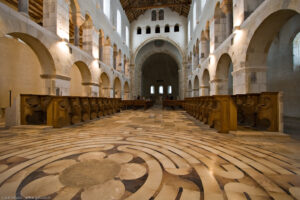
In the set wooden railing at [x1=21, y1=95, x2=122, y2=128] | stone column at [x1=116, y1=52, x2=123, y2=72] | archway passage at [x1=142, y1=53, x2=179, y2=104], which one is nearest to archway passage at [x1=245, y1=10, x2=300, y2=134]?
wooden railing at [x1=21, y1=95, x2=122, y2=128]

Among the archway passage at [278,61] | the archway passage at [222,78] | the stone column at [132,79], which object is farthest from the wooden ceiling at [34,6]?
the archway passage at [278,61]

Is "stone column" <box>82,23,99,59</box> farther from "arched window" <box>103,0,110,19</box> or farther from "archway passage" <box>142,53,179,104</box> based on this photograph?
"archway passage" <box>142,53,179,104</box>

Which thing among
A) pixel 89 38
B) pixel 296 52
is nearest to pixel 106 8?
pixel 89 38

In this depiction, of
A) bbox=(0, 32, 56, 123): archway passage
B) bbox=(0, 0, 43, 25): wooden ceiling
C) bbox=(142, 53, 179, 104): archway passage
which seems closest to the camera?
bbox=(0, 32, 56, 123): archway passage

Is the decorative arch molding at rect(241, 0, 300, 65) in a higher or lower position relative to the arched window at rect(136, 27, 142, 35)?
lower

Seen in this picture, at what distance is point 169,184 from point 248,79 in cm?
579

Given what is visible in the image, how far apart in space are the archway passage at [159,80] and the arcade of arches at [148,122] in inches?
605

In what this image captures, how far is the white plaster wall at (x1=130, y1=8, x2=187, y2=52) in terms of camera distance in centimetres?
1829

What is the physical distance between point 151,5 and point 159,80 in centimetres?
1395

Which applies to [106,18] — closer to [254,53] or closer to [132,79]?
[132,79]

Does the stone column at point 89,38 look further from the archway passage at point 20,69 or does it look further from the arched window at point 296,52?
the arched window at point 296,52

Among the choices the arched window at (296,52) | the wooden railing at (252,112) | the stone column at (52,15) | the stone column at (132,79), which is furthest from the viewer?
the stone column at (132,79)

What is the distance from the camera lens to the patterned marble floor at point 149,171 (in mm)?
1214

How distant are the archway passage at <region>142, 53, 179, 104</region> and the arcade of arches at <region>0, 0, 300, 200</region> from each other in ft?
50.4
